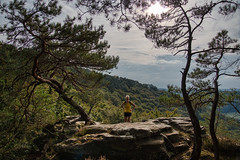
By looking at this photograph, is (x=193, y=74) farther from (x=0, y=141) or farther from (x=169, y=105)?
(x=0, y=141)

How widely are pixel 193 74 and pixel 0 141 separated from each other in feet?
29.5

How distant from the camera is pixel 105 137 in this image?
239 inches

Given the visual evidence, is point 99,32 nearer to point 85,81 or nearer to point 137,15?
point 137,15

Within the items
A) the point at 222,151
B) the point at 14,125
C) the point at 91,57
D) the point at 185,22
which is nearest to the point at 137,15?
the point at 185,22

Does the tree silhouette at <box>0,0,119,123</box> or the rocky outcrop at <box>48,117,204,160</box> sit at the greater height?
the tree silhouette at <box>0,0,119,123</box>

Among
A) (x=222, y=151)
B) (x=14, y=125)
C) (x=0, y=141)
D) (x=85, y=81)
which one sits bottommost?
(x=222, y=151)

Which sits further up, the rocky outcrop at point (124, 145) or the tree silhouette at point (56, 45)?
the tree silhouette at point (56, 45)

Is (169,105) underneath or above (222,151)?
above

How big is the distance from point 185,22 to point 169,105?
3.88 metres

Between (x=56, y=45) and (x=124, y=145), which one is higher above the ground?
(x=56, y=45)

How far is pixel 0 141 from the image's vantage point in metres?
5.45

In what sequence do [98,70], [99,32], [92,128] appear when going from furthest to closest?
[98,70], [92,128], [99,32]

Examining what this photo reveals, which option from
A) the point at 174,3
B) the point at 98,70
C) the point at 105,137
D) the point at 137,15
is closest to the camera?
the point at 137,15

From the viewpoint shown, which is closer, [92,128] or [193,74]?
[92,128]
